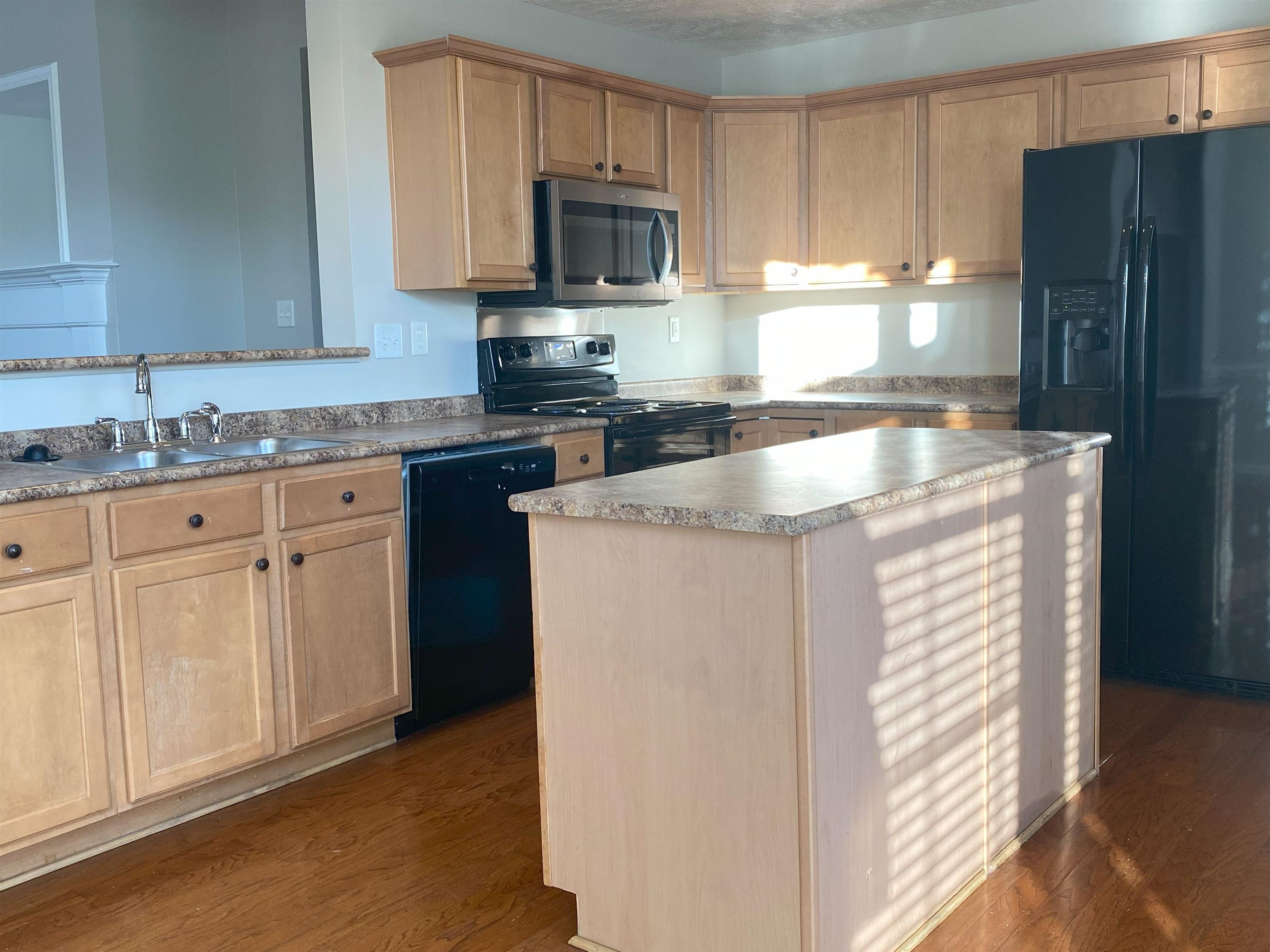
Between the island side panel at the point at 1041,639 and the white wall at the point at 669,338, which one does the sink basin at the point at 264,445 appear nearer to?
the white wall at the point at 669,338

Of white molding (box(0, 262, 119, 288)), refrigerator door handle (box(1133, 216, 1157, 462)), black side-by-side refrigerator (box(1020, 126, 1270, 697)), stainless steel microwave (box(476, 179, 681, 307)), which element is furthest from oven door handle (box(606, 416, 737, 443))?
white molding (box(0, 262, 119, 288))

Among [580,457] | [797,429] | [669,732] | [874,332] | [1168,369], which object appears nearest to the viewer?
[669,732]

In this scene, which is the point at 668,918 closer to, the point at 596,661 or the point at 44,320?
the point at 596,661

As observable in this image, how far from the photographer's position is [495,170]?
→ 12.3ft

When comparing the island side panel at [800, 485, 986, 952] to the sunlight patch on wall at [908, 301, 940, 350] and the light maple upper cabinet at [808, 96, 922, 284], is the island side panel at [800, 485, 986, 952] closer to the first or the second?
the light maple upper cabinet at [808, 96, 922, 284]

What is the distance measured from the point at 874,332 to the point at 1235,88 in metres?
1.69

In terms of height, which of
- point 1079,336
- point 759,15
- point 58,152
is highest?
point 759,15

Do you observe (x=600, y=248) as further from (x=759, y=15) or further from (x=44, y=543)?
(x=44, y=543)

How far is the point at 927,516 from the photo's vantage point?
81.9 inches

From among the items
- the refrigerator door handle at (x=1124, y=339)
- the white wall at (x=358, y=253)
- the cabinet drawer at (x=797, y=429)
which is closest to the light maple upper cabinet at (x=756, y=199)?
the cabinet drawer at (x=797, y=429)

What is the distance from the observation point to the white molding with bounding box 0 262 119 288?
4848 mm

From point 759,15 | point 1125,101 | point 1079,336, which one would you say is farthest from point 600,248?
point 1125,101

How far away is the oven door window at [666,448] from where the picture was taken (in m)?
3.95

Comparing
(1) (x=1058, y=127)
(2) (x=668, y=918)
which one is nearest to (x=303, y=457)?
(2) (x=668, y=918)
